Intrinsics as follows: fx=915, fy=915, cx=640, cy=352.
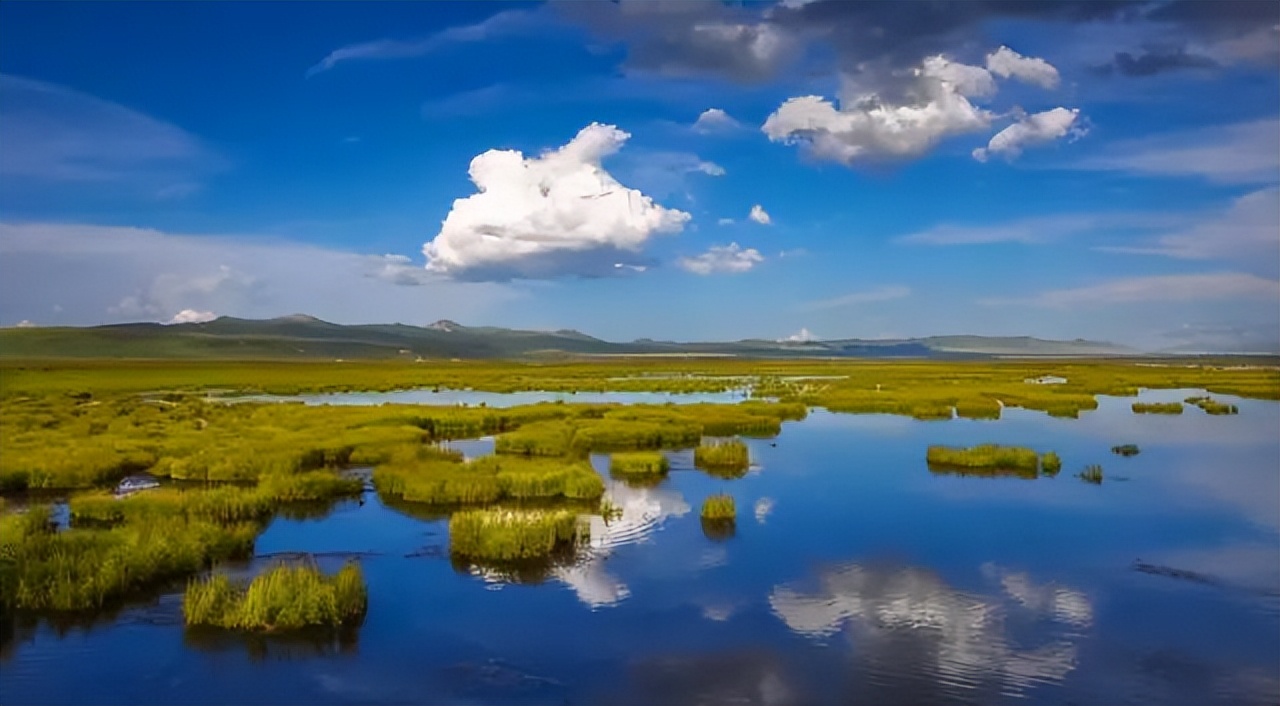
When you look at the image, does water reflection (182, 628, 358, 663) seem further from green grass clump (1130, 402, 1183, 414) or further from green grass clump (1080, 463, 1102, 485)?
green grass clump (1130, 402, 1183, 414)

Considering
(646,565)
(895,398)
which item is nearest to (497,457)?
(646,565)

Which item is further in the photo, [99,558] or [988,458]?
[988,458]

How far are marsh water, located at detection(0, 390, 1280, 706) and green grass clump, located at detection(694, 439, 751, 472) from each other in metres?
5.32

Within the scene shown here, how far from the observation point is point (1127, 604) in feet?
62.0

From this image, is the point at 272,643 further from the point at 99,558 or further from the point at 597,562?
the point at 597,562

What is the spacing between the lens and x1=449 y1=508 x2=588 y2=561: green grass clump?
21.7 metres

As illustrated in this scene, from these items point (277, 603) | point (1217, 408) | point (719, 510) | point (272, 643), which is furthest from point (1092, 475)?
point (1217, 408)

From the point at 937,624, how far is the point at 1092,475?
777 inches

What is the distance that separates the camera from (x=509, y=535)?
21891 millimetres

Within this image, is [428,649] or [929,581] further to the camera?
[929,581]

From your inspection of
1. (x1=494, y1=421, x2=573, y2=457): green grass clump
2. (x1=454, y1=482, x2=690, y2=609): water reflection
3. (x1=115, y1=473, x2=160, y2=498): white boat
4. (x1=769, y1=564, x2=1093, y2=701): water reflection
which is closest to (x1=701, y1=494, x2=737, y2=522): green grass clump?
(x1=454, y1=482, x2=690, y2=609): water reflection

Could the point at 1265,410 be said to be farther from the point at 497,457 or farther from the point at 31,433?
the point at 31,433

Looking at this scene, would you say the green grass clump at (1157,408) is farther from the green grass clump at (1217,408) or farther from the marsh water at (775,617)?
the marsh water at (775,617)

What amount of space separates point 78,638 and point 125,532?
4.40 metres
